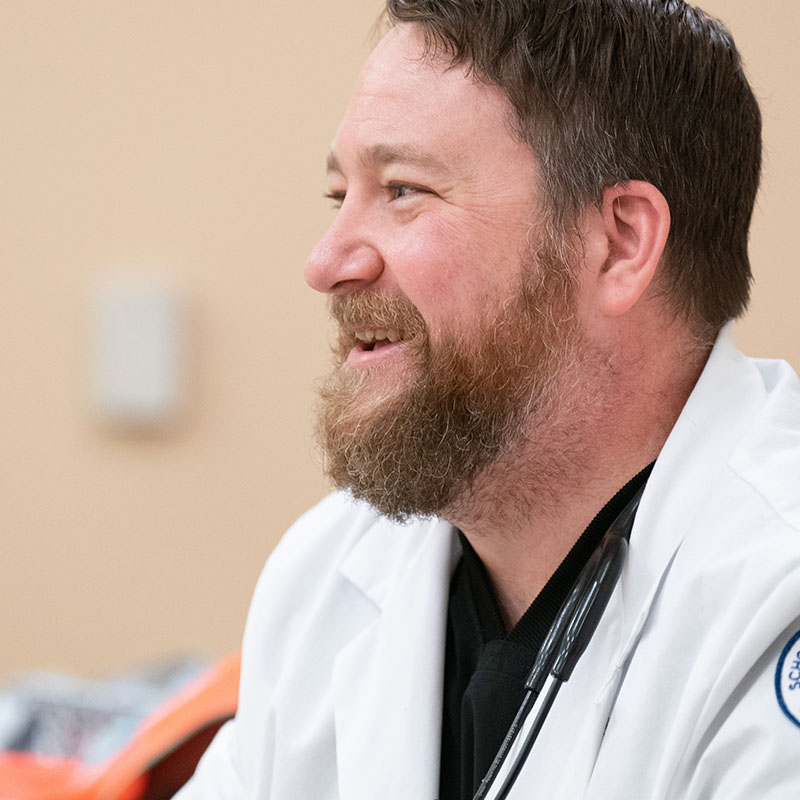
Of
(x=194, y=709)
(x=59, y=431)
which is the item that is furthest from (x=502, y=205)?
(x=59, y=431)

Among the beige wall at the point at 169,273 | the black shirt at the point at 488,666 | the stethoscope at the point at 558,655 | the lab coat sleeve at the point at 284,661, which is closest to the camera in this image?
the stethoscope at the point at 558,655

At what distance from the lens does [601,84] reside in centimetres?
136

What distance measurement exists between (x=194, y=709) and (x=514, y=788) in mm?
605

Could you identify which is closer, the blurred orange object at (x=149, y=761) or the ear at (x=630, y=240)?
the ear at (x=630, y=240)

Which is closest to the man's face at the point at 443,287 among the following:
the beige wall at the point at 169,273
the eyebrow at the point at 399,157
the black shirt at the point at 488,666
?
the eyebrow at the point at 399,157

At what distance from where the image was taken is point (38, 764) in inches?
64.3

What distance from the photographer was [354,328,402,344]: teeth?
1.38 metres

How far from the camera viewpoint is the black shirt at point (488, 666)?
130 centimetres

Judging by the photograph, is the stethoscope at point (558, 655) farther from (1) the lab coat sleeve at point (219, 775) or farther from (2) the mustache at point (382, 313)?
(1) the lab coat sleeve at point (219, 775)

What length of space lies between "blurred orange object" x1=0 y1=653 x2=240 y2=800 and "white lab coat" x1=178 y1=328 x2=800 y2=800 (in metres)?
0.05

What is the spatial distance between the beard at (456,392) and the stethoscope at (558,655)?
0.64 feet

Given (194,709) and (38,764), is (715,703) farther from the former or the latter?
(38,764)

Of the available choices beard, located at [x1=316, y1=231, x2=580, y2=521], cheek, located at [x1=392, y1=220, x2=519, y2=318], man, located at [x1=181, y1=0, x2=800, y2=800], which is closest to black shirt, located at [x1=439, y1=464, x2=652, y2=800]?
man, located at [x1=181, y1=0, x2=800, y2=800]

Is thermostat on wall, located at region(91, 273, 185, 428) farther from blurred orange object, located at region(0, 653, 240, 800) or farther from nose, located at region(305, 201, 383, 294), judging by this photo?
nose, located at region(305, 201, 383, 294)
